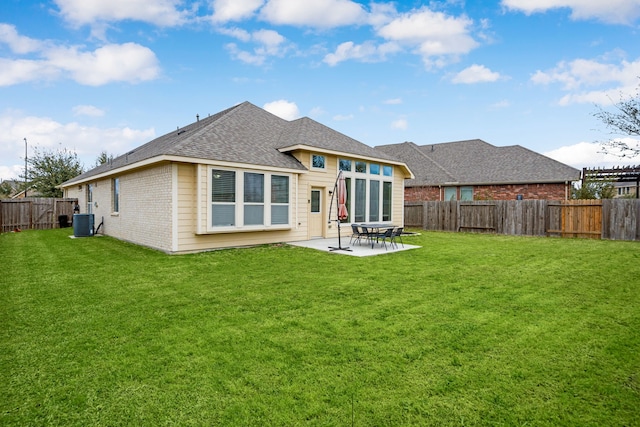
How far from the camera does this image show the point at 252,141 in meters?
12.6

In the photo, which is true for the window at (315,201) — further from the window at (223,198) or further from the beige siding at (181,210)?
the window at (223,198)

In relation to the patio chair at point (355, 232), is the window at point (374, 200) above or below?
above

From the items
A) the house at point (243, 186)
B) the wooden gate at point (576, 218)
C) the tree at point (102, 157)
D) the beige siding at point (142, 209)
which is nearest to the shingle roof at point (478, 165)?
the wooden gate at point (576, 218)

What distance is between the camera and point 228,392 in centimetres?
271

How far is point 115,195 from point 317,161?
28.5ft

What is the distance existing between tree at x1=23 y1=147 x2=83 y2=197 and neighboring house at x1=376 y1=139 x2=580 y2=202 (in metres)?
30.5

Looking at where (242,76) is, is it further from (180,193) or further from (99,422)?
(99,422)

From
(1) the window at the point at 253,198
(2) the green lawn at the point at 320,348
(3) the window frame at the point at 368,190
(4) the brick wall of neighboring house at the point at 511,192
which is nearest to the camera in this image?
(2) the green lawn at the point at 320,348

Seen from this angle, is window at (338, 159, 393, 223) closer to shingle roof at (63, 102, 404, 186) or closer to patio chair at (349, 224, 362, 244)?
shingle roof at (63, 102, 404, 186)

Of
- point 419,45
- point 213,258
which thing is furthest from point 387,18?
point 213,258

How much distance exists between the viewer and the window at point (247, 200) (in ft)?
33.4

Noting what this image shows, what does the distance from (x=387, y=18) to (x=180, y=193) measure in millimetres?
10985

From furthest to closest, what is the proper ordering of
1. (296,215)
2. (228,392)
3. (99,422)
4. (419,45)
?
(419,45), (296,215), (228,392), (99,422)

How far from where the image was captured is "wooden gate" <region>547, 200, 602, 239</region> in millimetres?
14164
